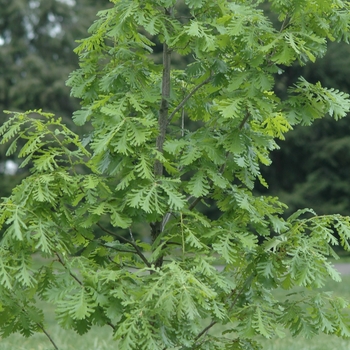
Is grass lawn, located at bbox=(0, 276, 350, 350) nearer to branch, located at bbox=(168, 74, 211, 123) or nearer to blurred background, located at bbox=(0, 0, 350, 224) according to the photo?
branch, located at bbox=(168, 74, 211, 123)

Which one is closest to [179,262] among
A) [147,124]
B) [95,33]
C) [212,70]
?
[147,124]

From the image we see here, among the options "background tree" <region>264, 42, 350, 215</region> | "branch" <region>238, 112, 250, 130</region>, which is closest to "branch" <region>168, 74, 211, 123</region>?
"branch" <region>238, 112, 250, 130</region>

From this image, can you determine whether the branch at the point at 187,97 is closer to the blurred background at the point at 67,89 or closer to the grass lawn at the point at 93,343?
the grass lawn at the point at 93,343

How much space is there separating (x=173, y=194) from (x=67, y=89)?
1926 centimetres

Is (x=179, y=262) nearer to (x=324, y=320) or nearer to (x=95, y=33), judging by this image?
(x=324, y=320)

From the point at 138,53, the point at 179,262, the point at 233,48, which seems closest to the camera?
the point at 179,262

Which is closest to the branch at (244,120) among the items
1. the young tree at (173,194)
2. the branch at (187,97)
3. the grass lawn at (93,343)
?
the young tree at (173,194)

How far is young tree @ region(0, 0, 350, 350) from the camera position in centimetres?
286

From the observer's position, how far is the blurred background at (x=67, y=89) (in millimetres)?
21891

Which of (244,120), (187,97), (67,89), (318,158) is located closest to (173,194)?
(244,120)

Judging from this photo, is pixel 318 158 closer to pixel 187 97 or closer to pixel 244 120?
pixel 187 97

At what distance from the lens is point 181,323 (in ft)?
9.66

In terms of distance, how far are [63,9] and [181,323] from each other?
67.8 feet

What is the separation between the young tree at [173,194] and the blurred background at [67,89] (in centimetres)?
1680
